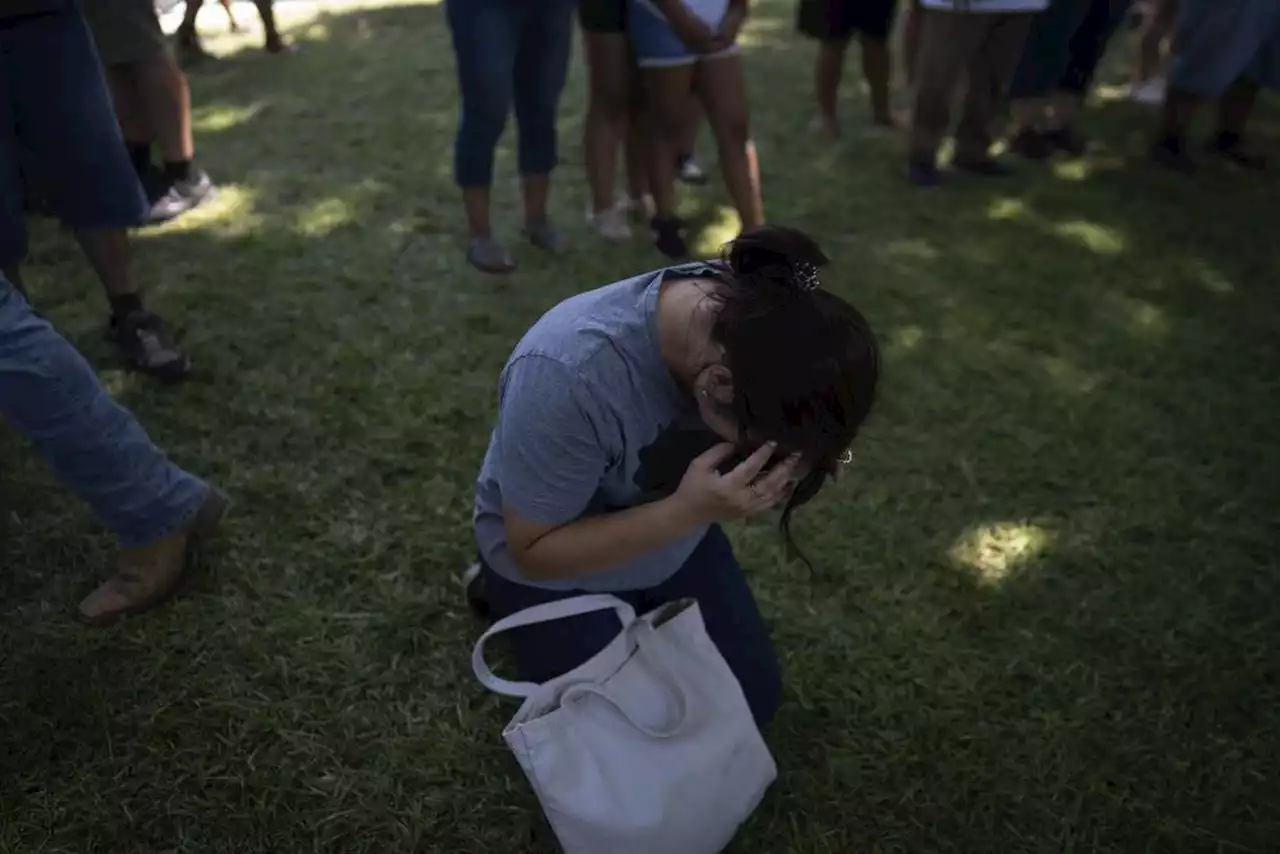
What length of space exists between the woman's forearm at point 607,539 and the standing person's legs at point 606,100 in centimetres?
→ 191

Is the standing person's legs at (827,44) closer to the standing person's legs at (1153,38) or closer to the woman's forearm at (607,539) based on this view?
the standing person's legs at (1153,38)

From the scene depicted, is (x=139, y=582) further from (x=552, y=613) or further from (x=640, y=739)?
(x=640, y=739)

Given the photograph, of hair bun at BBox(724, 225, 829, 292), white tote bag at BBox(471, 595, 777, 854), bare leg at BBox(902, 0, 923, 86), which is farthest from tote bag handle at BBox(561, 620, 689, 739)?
bare leg at BBox(902, 0, 923, 86)

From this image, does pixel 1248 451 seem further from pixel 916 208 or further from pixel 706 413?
pixel 706 413

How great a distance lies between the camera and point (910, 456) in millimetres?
2443

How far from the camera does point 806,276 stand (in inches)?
47.4

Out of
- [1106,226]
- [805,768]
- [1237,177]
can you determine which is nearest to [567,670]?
[805,768]

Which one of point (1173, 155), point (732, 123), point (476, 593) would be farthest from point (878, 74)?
point (476, 593)

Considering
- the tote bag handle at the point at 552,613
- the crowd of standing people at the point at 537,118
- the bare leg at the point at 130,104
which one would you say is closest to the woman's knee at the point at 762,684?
the tote bag handle at the point at 552,613

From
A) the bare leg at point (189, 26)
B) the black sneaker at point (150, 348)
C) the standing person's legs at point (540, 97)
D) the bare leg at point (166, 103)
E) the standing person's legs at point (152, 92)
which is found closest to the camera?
the black sneaker at point (150, 348)

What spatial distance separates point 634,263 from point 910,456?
1157 millimetres

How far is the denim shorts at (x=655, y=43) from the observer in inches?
112

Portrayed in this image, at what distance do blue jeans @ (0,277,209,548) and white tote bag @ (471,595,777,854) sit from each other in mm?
748

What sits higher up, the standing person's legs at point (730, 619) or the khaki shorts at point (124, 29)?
the khaki shorts at point (124, 29)
